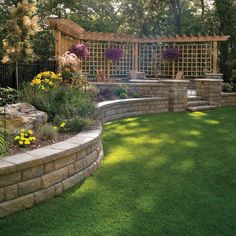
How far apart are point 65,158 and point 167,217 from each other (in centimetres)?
126

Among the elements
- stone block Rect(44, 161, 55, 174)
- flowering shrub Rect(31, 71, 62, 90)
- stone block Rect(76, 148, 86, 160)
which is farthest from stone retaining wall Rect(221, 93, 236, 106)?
stone block Rect(44, 161, 55, 174)

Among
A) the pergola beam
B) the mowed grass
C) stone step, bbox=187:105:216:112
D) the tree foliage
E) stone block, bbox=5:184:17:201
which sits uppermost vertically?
the tree foliage

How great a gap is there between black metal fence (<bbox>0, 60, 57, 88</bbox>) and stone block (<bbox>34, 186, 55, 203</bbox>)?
185 inches

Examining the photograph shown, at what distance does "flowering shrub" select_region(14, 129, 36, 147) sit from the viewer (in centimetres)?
393

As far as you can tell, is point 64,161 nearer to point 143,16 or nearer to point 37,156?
point 37,156

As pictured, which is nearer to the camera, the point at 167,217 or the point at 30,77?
the point at 167,217

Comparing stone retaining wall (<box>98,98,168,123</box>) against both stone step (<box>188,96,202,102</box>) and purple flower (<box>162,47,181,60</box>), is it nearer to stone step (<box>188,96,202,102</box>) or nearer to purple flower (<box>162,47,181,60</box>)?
stone step (<box>188,96,202,102</box>)

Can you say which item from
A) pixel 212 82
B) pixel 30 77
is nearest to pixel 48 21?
pixel 30 77

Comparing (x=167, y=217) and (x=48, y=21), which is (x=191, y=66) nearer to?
(x=48, y=21)

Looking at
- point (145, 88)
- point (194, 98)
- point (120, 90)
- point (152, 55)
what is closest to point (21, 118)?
point (120, 90)

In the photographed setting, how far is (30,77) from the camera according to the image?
341 inches

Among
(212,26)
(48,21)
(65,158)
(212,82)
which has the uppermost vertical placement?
A: (212,26)

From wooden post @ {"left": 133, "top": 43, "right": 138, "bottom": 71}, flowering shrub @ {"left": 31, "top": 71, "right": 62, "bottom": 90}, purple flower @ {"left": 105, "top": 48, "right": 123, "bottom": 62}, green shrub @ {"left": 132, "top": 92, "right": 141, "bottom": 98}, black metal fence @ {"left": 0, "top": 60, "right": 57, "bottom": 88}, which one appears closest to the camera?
flowering shrub @ {"left": 31, "top": 71, "right": 62, "bottom": 90}

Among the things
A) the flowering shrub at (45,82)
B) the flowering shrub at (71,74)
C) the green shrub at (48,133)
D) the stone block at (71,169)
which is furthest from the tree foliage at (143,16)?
the stone block at (71,169)
